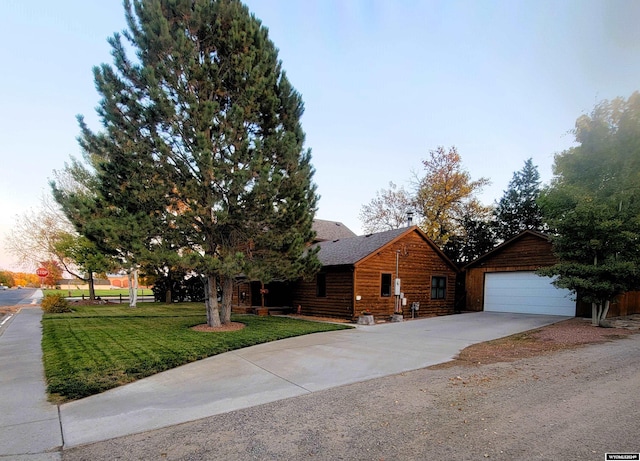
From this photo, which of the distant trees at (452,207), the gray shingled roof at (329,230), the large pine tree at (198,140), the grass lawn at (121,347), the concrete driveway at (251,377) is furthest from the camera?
the gray shingled roof at (329,230)

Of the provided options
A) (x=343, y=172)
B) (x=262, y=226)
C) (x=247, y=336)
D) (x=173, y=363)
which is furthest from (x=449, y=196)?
(x=173, y=363)

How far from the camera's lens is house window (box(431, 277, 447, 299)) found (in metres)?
17.4

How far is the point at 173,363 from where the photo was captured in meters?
6.76

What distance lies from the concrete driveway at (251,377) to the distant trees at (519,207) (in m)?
18.7

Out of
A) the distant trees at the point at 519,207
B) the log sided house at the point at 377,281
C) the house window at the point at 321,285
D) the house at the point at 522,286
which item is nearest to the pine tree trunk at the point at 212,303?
the log sided house at the point at 377,281

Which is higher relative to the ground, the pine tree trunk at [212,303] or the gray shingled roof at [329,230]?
the gray shingled roof at [329,230]

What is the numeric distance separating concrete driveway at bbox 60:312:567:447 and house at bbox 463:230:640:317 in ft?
23.1

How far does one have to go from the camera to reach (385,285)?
15453 millimetres

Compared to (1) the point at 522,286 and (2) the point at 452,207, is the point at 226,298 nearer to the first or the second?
(1) the point at 522,286

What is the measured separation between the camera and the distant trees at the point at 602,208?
10.7 metres

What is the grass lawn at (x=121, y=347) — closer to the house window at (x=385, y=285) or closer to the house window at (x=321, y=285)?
the house window at (x=385, y=285)

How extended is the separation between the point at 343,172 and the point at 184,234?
10.6 metres

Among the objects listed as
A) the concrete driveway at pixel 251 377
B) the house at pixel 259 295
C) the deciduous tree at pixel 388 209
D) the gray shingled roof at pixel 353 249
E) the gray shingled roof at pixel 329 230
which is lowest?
the house at pixel 259 295

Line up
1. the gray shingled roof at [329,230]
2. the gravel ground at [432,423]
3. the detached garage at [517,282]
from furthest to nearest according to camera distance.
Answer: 1. the gray shingled roof at [329,230]
2. the detached garage at [517,282]
3. the gravel ground at [432,423]
